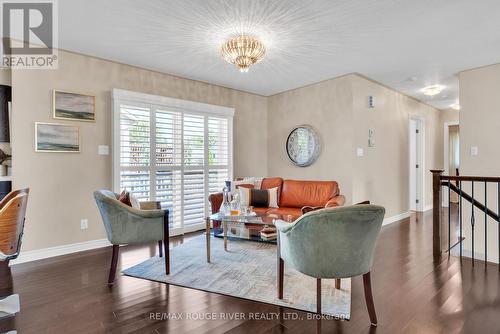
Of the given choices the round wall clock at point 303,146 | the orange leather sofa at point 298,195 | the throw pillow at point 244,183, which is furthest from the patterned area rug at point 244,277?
the round wall clock at point 303,146

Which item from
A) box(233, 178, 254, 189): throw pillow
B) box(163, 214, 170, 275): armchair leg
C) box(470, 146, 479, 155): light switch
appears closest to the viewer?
box(163, 214, 170, 275): armchair leg

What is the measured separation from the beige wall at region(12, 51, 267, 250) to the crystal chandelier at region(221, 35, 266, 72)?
69.9 inches

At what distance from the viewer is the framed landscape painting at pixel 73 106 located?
3539mm

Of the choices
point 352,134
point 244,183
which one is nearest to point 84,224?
point 244,183

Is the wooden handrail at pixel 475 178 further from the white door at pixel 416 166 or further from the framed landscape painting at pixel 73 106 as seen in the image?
the framed landscape painting at pixel 73 106

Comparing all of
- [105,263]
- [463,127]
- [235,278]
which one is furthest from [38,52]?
[463,127]

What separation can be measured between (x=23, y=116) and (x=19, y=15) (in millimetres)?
1107

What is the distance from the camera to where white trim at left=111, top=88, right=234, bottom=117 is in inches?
156

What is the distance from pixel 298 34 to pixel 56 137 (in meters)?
3.11

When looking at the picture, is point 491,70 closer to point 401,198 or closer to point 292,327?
point 401,198

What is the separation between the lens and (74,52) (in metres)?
3.64

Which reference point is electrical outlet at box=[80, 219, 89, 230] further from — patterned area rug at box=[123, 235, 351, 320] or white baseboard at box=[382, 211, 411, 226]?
white baseboard at box=[382, 211, 411, 226]

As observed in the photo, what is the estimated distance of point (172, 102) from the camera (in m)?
4.47

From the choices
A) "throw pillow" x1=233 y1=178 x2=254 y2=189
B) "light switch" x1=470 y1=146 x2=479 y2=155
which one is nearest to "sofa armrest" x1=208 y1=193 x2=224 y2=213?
"throw pillow" x1=233 y1=178 x2=254 y2=189
